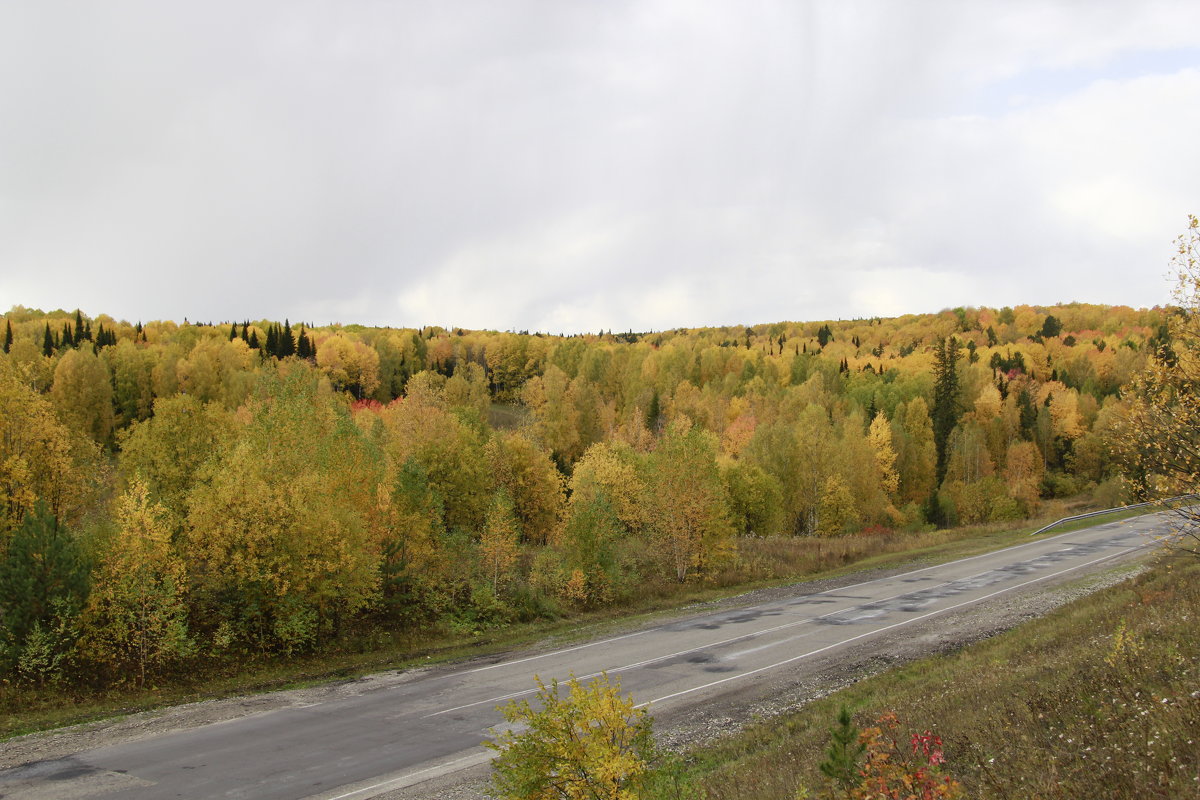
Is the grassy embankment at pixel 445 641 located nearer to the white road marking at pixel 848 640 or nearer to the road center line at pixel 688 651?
the road center line at pixel 688 651

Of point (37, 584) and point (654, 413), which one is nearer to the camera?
point (37, 584)

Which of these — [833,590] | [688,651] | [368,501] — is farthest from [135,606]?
[833,590]

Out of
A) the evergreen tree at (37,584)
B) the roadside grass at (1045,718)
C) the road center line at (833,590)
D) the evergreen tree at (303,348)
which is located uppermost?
the evergreen tree at (303,348)

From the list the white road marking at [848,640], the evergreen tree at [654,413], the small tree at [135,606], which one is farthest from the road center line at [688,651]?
the evergreen tree at [654,413]

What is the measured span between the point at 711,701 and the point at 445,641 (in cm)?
1231

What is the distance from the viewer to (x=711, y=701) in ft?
66.7

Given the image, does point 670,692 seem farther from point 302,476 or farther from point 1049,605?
point 1049,605

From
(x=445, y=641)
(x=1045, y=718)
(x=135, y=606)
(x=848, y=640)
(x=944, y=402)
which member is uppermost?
(x=944, y=402)

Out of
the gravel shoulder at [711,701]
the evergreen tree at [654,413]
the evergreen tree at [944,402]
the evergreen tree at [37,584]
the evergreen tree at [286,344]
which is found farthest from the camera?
the evergreen tree at [286,344]

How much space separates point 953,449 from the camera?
95.6 m

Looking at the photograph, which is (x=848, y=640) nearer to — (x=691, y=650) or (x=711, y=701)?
(x=691, y=650)

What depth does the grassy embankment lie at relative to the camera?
67.4 feet

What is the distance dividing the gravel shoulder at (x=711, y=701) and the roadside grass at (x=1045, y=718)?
40.2 inches

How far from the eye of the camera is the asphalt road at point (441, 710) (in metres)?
15.2
